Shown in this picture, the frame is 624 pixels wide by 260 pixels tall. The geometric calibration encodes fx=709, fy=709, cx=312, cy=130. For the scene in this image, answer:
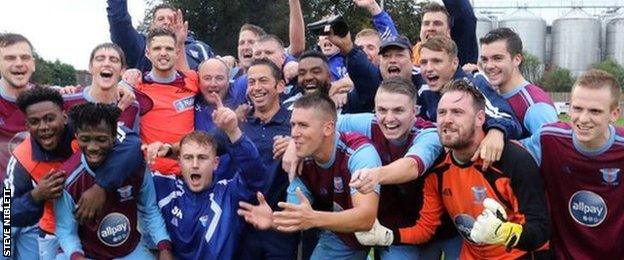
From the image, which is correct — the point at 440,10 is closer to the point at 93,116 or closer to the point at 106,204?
the point at 93,116

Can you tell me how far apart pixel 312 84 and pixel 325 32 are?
0.81 metres

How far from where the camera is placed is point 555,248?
17.9 feet

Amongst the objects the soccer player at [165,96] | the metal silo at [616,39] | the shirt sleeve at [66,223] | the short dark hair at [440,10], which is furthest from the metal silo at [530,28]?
the shirt sleeve at [66,223]

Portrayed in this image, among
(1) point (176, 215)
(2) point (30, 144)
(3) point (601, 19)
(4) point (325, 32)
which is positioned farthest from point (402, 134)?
(3) point (601, 19)

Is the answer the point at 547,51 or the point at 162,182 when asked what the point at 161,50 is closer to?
the point at 162,182

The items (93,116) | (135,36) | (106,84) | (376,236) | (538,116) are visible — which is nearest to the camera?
(376,236)

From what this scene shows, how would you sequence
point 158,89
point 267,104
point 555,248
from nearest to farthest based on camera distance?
1. point 555,248
2. point 267,104
3. point 158,89

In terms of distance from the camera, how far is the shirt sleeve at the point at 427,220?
5.43 metres

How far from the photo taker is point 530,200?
195 inches

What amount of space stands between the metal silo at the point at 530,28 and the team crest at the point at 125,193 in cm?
9293

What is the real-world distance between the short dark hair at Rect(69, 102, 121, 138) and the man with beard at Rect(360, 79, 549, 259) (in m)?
2.14

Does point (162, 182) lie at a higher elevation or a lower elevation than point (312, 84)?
lower

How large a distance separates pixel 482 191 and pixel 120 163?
107 inches

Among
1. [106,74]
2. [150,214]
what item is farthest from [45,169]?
[106,74]
